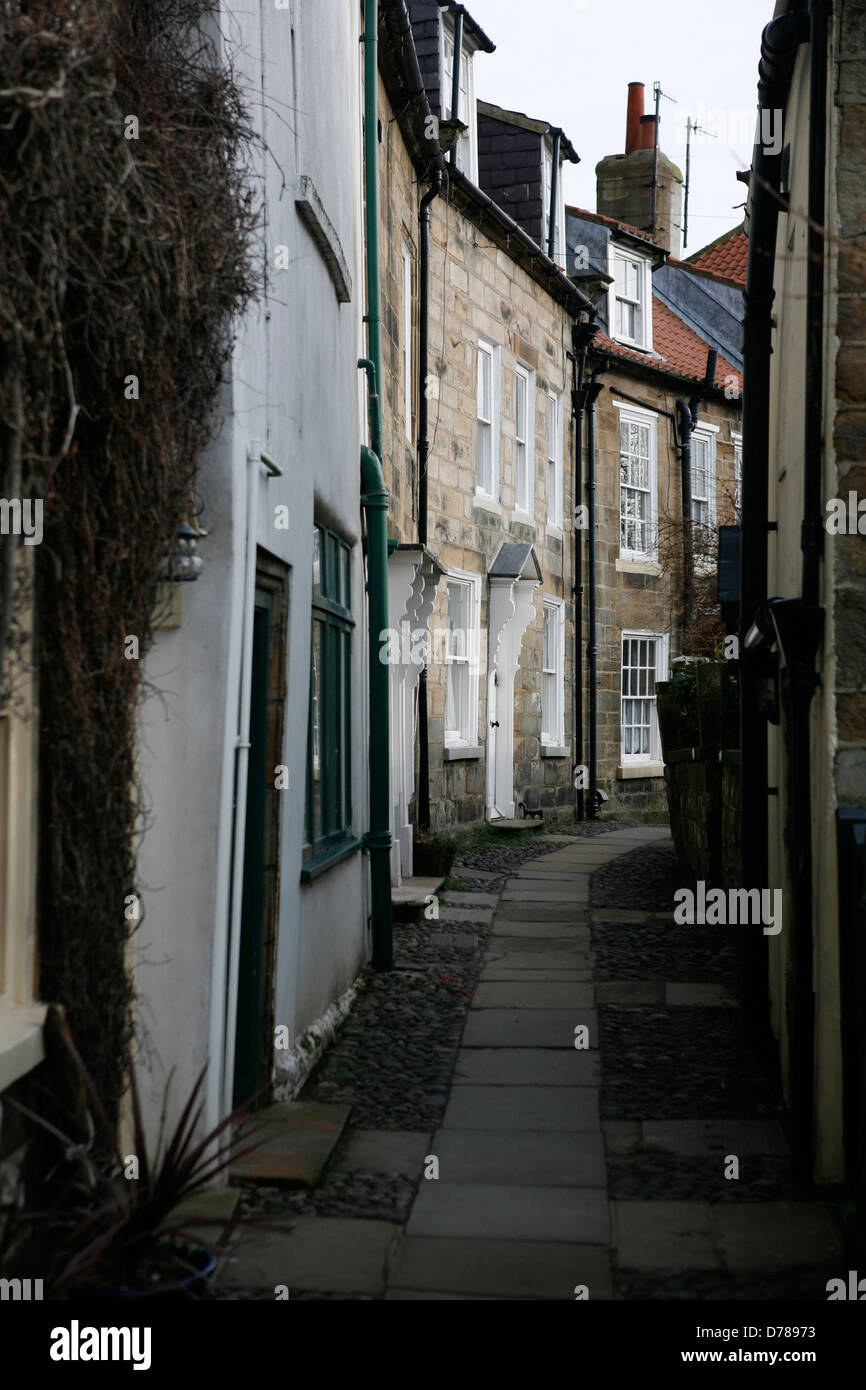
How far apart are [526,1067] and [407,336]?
25.5 ft

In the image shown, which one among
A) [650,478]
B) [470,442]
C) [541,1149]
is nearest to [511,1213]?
[541,1149]

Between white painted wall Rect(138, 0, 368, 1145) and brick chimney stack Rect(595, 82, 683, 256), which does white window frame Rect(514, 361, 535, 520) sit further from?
brick chimney stack Rect(595, 82, 683, 256)

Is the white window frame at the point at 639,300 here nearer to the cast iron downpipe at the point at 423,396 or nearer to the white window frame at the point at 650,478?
the white window frame at the point at 650,478

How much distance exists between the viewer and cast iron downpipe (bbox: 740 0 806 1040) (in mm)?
6824

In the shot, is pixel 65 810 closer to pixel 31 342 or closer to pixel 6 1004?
pixel 6 1004

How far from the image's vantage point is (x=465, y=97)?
15555mm

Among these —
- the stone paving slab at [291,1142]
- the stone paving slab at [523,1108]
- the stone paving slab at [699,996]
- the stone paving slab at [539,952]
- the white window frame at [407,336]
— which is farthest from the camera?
the white window frame at [407,336]

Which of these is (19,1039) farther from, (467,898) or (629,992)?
(467,898)

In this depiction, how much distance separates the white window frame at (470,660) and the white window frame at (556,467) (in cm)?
300

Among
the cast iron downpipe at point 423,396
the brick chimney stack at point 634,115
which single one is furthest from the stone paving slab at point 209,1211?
the brick chimney stack at point 634,115

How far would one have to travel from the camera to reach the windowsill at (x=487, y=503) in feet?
50.5

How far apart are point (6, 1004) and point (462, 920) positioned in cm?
692
